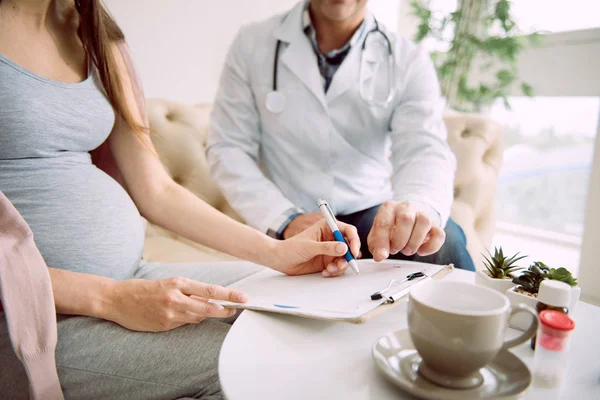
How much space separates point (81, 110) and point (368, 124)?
0.85 m

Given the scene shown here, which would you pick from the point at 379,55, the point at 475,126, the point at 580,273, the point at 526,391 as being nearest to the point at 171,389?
the point at 526,391

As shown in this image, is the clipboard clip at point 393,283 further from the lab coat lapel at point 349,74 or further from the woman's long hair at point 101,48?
the lab coat lapel at point 349,74

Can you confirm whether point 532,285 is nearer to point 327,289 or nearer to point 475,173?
point 327,289

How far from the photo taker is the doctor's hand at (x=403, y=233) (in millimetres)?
762

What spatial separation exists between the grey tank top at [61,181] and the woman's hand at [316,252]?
284mm

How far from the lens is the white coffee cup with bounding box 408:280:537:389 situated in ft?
1.29

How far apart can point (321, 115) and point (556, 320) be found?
1.00 meters

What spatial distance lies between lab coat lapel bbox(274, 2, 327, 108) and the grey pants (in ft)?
3.03

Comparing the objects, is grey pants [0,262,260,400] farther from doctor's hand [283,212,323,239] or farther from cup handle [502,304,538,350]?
doctor's hand [283,212,323,239]

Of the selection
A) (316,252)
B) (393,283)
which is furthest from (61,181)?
(393,283)

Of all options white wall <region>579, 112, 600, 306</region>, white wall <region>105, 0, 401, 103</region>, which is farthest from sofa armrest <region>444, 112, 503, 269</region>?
white wall <region>105, 0, 401, 103</region>

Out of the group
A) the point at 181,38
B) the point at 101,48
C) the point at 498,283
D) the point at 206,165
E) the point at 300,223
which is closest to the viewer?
the point at 498,283

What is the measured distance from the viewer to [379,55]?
1430 millimetres

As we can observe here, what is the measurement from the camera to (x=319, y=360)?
51 centimetres
